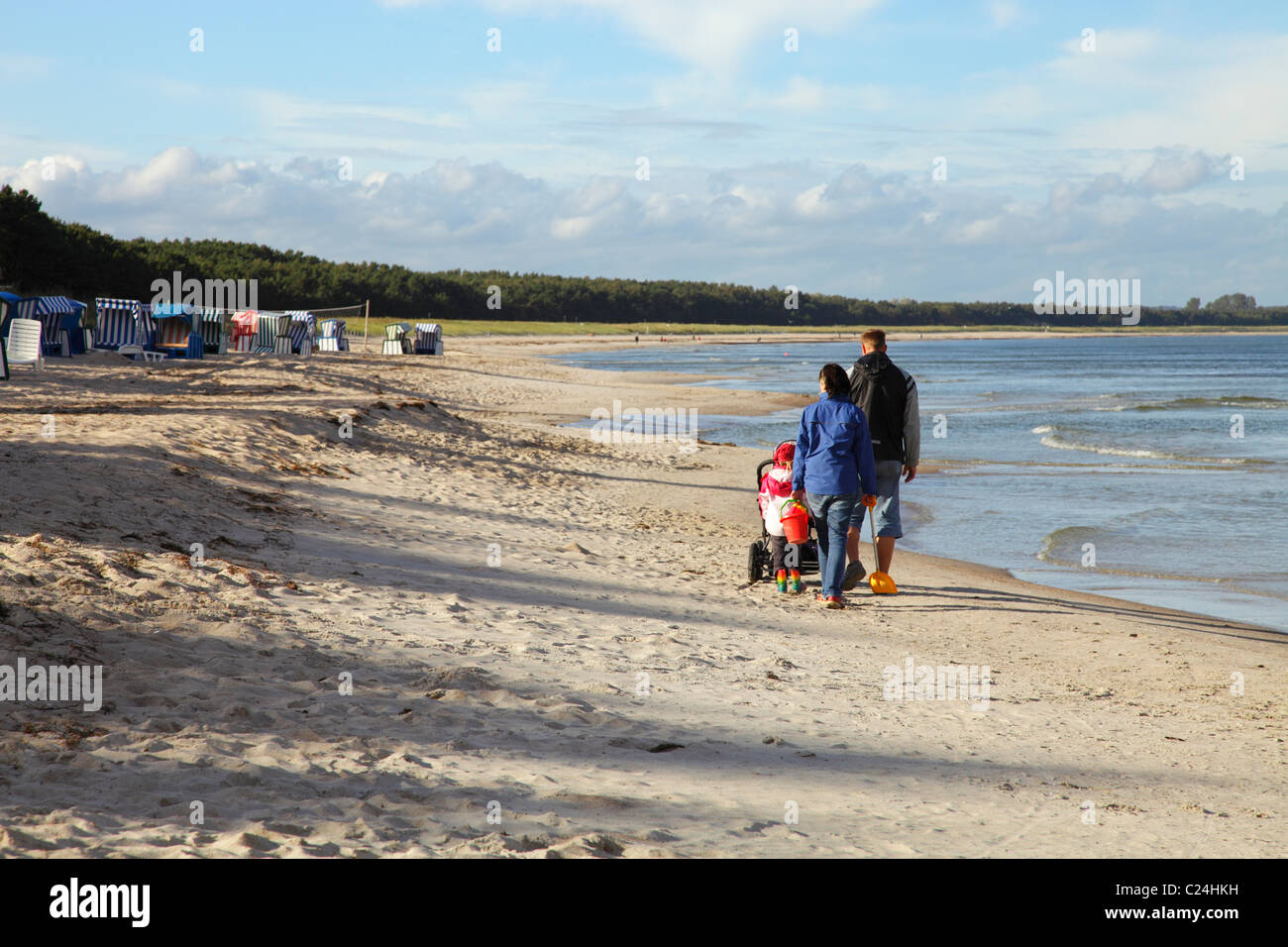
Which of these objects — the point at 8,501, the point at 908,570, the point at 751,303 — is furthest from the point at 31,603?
the point at 751,303

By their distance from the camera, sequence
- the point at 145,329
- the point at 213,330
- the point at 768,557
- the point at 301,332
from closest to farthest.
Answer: the point at 768,557
the point at 145,329
the point at 213,330
the point at 301,332

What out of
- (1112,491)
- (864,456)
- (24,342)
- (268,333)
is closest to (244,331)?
(268,333)

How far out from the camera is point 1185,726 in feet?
17.6

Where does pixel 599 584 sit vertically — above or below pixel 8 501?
below

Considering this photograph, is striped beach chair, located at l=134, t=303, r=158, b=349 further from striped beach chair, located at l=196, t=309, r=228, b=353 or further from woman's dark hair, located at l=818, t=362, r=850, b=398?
woman's dark hair, located at l=818, t=362, r=850, b=398

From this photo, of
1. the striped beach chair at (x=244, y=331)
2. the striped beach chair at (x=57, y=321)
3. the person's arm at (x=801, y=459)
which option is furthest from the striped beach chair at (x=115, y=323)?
the person's arm at (x=801, y=459)

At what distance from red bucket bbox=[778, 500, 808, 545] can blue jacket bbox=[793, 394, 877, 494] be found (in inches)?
17.0

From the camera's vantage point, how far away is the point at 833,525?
772 centimetres

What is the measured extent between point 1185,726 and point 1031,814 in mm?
1938

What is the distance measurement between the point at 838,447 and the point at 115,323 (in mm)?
27904

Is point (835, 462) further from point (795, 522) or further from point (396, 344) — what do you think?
point (396, 344)

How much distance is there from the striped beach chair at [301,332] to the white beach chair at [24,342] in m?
19.2

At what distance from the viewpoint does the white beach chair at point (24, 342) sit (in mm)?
19781
